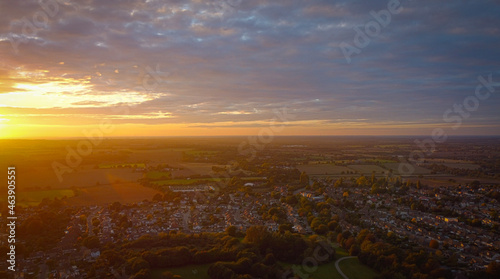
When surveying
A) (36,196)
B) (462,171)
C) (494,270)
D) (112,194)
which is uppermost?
(36,196)

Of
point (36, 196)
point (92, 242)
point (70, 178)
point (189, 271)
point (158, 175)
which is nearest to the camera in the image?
point (189, 271)

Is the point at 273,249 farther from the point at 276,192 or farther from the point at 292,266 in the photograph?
the point at 276,192

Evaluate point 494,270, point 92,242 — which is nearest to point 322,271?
point 494,270

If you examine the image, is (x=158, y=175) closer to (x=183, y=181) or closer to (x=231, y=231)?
(x=183, y=181)

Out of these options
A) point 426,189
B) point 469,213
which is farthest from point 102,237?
point 426,189

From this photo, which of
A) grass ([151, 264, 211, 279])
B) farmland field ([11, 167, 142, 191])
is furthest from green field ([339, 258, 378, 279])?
farmland field ([11, 167, 142, 191])

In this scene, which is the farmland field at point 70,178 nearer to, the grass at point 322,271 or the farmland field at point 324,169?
the farmland field at point 324,169
